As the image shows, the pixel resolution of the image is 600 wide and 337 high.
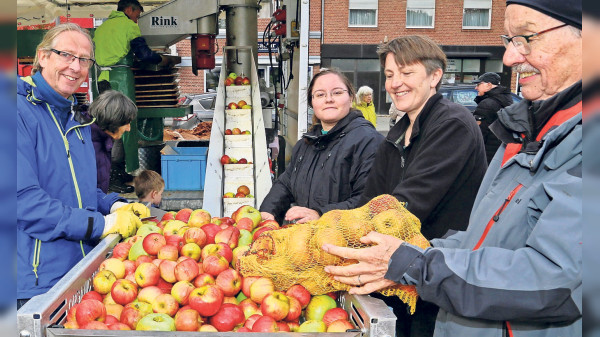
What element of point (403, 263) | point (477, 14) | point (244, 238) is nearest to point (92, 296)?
point (244, 238)

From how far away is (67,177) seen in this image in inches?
98.7

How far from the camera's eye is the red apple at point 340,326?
1.79 meters

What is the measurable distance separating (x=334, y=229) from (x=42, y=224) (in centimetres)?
138

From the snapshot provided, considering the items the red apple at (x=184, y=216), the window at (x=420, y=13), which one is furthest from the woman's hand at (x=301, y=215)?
the window at (x=420, y=13)

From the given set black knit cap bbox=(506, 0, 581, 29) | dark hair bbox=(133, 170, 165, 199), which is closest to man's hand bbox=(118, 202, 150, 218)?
dark hair bbox=(133, 170, 165, 199)

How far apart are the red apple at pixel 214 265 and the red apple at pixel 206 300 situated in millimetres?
213

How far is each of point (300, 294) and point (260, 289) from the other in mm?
169

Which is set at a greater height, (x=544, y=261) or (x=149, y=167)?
(x=544, y=261)

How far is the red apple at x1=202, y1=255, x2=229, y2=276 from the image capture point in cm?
222

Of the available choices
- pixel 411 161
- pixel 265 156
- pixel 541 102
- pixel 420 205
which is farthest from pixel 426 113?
pixel 265 156

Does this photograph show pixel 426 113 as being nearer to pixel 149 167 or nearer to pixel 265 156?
pixel 265 156

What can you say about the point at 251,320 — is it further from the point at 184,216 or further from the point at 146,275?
the point at 184,216

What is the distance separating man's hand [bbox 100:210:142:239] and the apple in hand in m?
0.44

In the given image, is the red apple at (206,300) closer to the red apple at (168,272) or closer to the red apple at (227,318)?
the red apple at (227,318)
